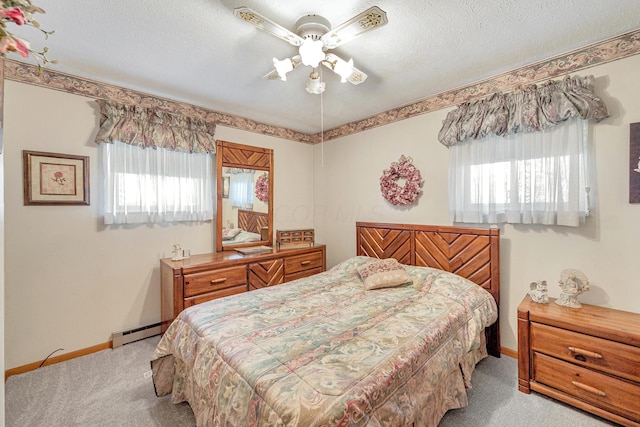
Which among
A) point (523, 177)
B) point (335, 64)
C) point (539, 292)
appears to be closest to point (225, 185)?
point (335, 64)

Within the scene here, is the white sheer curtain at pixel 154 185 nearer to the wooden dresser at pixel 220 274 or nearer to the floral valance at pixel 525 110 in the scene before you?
the wooden dresser at pixel 220 274

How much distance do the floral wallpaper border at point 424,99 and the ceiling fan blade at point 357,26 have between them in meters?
1.67

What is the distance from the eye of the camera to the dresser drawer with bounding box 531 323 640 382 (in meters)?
1.64

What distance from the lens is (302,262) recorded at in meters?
3.59

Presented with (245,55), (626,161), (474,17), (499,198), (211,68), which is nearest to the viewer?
(474,17)

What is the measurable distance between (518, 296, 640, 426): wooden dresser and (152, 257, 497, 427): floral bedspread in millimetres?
364

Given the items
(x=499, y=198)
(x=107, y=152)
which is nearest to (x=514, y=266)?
(x=499, y=198)

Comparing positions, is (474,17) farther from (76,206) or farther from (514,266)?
(76,206)

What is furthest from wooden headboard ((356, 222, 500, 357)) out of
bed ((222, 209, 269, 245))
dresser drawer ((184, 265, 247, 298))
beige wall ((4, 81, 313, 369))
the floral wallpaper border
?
beige wall ((4, 81, 313, 369))

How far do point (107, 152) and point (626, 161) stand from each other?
4387mm

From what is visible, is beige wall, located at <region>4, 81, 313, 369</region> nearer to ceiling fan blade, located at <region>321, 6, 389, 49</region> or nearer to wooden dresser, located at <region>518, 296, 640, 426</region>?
ceiling fan blade, located at <region>321, 6, 389, 49</region>

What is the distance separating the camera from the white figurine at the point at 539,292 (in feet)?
7.04

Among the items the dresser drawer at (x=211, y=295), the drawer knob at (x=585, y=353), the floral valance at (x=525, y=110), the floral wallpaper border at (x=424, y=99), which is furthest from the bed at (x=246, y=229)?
the drawer knob at (x=585, y=353)

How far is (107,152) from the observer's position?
8.66 ft
